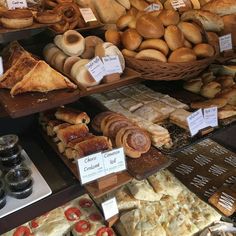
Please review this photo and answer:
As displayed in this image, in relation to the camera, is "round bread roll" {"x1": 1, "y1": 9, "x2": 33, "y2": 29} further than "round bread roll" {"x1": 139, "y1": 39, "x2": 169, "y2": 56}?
No

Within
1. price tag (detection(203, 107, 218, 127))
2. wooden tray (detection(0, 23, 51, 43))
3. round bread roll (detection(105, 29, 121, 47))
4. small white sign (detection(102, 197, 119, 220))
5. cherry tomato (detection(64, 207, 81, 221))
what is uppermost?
wooden tray (detection(0, 23, 51, 43))

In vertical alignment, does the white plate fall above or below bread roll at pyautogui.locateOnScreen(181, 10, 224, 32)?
below

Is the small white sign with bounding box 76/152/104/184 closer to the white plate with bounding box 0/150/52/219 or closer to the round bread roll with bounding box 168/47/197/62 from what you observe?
the white plate with bounding box 0/150/52/219

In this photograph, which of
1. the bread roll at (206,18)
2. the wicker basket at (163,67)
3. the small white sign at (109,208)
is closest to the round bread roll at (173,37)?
the wicker basket at (163,67)

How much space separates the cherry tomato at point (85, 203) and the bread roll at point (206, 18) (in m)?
1.08

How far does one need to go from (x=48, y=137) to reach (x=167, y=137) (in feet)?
1.77

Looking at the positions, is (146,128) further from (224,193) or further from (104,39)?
(224,193)

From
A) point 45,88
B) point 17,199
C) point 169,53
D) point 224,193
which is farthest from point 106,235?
point 169,53

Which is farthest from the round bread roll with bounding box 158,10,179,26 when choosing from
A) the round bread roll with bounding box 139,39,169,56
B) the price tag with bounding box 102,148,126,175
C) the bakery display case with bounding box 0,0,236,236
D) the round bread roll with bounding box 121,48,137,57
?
the price tag with bounding box 102,148,126,175

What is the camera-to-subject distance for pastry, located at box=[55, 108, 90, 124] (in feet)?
4.11

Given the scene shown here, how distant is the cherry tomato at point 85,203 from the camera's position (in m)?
1.56

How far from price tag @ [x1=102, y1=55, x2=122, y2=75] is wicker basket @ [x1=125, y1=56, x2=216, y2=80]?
0.13 metres

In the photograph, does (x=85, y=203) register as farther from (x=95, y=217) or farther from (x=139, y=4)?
(x=139, y=4)

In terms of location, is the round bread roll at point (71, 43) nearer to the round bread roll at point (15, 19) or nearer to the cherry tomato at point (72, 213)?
the round bread roll at point (15, 19)
